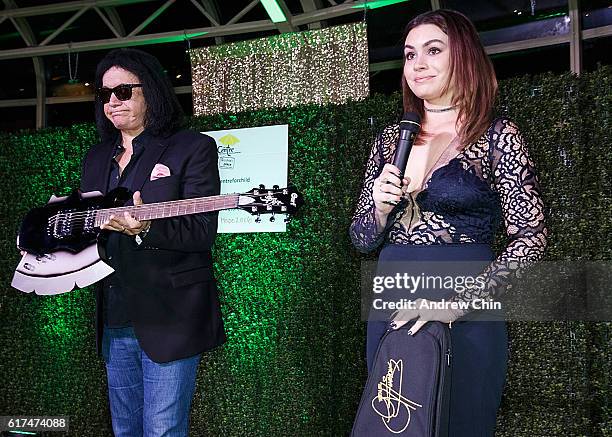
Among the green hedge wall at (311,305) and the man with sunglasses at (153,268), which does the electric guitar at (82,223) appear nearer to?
the man with sunglasses at (153,268)

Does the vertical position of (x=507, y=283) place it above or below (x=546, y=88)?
below

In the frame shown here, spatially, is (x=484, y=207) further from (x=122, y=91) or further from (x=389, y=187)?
(x=122, y=91)

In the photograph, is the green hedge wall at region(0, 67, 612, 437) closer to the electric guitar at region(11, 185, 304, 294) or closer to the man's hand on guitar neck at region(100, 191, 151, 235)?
the electric guitar at region(11, 185, 304, 294)

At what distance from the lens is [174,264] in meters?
2.15

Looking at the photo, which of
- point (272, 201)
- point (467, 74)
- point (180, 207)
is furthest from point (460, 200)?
point (180, 207)

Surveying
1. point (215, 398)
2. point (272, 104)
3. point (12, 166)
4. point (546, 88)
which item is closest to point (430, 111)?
point (546, 88)

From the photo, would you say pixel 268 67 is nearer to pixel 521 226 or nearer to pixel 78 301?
pixel 78 301

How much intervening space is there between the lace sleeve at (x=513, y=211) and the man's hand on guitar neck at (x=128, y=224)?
1049 millimetres

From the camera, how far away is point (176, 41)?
7.54 meters

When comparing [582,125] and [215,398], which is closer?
[582,125]

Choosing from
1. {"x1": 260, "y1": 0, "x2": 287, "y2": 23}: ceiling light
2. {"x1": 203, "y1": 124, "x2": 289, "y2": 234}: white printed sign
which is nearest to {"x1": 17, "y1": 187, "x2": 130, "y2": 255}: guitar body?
{"x1": 203, "y1": 124, "x2": 289, "y2": 234}: white printed sign

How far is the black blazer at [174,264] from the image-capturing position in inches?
81.1

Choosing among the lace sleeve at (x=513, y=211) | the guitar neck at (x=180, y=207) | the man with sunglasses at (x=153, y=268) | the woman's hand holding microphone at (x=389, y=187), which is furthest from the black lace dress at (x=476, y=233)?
the man with sunglasses at (x=153, y=268)

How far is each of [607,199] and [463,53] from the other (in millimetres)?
1107
